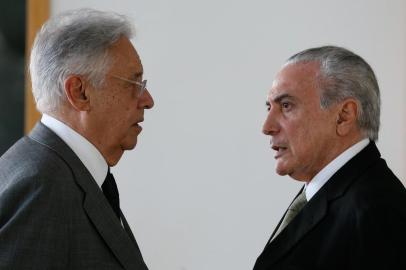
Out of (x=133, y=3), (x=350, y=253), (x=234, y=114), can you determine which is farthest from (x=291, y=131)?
(x=133, y=3)

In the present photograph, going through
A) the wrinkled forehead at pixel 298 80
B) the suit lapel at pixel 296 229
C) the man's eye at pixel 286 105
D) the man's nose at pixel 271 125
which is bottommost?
the suit lapel at pixel 296 229

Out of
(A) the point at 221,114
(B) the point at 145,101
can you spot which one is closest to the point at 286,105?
(B) the point at 145,101

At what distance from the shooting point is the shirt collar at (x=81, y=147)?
179 centimetres

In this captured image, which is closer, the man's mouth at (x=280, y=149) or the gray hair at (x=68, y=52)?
the gray hair at (x=68, y=52)

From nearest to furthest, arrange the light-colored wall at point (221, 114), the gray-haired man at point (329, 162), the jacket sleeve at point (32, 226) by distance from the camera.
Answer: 1. the jacket sleeve at point (32, 226)
2. the gray-haired man at point (329, 162)
3. the light-colored wall at point (221, 114)

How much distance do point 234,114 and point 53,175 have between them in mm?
2116

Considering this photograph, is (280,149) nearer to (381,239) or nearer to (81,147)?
(381,239)

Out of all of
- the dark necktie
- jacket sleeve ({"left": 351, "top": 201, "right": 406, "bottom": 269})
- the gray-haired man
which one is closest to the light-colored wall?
the gray-haired man

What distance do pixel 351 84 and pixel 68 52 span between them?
79cm

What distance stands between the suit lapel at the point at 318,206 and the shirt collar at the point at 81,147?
52 centimetres

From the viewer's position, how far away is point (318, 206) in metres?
1.97

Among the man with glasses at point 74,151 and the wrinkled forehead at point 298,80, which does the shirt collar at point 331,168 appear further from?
the man with glasses at point 74,151

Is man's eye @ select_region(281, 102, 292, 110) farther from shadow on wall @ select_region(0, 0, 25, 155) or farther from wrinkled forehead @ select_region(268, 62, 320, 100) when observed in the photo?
shadow on wall @ select_region(0, 0, 25, 155)

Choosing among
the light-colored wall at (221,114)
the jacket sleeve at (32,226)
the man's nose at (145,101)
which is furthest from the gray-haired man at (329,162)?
the light-colored wall at (221,114)
